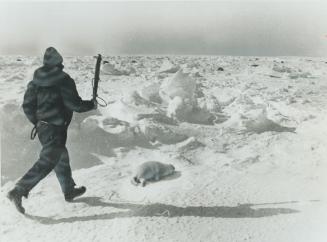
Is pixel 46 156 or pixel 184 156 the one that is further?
pixel 184 156

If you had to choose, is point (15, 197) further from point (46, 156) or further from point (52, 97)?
point (52, 97)

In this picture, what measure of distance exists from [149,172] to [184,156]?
70cm

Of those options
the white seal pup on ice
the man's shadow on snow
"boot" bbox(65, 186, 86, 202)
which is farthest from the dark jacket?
the white seal pup on ice

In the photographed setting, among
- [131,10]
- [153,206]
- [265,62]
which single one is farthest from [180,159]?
[265,62]

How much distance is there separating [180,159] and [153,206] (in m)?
0.99

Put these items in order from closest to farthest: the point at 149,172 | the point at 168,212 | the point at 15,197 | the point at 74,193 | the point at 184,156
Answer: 1. the point at 15,197
2. the point at 168,212
3. the point at 74,193
4. the point at 149,172
5. the point at 184,156

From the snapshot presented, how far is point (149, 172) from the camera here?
402 centimetres

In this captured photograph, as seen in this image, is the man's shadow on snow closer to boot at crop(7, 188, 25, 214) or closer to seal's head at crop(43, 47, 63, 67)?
boot at crop(7, 188, 25, 214)

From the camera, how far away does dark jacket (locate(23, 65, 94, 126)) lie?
3.47 m

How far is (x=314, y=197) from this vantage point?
3875mm

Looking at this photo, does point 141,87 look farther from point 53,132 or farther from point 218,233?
point 218,233

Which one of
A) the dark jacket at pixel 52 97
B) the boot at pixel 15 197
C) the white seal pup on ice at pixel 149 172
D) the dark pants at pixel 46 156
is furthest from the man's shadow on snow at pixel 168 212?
the dark jacket at pixel 52 97

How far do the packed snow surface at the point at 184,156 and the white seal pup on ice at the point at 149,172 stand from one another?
0.21 feet

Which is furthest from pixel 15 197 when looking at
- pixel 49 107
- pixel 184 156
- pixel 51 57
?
pixel 184 156
